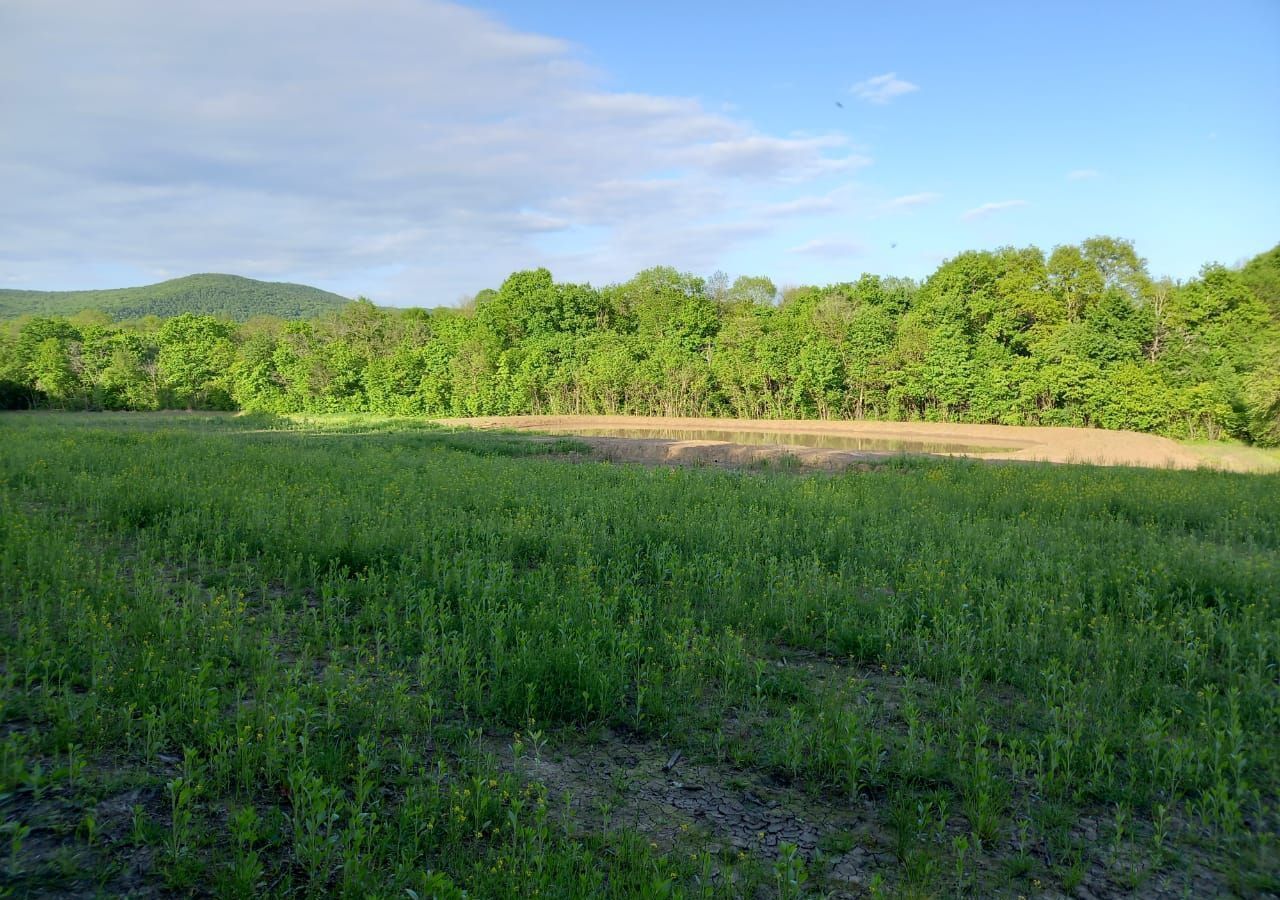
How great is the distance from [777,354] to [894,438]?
12355 millimetres

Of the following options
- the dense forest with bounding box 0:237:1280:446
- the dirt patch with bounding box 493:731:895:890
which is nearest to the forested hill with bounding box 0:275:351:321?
the dense forest with bounding box 0:237:1280:446

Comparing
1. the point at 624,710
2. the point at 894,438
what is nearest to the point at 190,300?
the point at 894,438

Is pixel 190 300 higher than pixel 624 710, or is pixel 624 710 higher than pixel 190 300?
pixel 190 300

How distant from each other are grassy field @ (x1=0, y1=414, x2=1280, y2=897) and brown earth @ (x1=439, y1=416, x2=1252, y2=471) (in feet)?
43.8

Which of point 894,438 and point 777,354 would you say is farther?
point 777,354

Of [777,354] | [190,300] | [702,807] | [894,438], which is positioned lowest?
[702,807]

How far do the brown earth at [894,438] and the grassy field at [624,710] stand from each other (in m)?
13.3

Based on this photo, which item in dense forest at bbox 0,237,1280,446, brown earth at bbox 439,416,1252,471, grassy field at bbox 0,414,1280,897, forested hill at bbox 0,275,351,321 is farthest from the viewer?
forested hill at bbox 0,275,351,321

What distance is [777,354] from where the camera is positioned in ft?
147

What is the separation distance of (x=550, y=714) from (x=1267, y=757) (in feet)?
14.5

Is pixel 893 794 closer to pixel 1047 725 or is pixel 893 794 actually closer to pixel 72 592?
pixel 1047 725

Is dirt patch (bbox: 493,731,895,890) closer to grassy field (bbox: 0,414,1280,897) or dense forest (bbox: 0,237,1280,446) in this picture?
grassy field (bbox: 0,414,1280,897)

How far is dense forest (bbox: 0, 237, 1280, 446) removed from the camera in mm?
33781

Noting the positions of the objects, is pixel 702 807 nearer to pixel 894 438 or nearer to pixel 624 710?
pixel 624 710
